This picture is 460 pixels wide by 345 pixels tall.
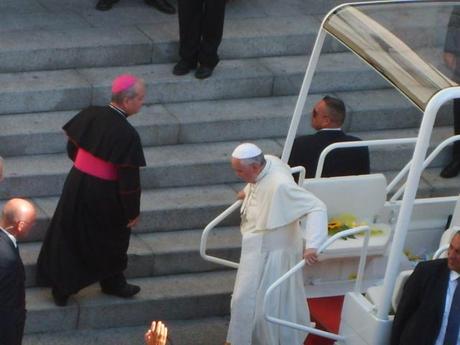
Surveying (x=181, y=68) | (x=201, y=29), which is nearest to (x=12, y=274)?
(x=181, y=68)

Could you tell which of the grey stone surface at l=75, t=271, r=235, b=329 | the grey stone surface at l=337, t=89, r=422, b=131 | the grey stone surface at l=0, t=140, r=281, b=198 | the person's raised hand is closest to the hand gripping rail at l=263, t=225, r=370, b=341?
the grey stone surface at l=75, t=271, r=235, b=329

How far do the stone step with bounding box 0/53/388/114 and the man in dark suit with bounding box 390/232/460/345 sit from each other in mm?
3598

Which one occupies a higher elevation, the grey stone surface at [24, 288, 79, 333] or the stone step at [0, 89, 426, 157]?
the stone step at [0, 89, 426, 157]

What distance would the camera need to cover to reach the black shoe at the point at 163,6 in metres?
11.7

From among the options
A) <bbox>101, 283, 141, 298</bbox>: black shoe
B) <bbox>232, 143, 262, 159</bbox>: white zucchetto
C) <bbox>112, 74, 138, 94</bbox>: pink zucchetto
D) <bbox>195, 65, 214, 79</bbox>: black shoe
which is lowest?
<bbox>101, 283, 141, 298</bbox>: black shoe

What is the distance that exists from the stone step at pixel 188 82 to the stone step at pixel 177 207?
Result: 911 mm

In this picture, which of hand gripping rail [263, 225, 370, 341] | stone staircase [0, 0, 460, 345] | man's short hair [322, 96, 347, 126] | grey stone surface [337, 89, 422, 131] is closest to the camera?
hand gripping rail [263, 225, 370, 341]

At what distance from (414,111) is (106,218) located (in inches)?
127

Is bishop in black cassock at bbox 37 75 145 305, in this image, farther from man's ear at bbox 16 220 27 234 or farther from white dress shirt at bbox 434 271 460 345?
white dress shirt at bbox 434 271 460 345

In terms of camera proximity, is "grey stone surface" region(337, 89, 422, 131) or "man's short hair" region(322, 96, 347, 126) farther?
"grey stone surface" region(337, 89, 422, 131)

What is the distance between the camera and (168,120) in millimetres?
10398

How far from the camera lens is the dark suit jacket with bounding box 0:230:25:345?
7598 millimetres

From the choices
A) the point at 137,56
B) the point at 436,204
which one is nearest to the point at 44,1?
the point at 137,56

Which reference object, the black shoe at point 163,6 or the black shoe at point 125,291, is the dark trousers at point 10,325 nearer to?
the black shoe at point 125,291
